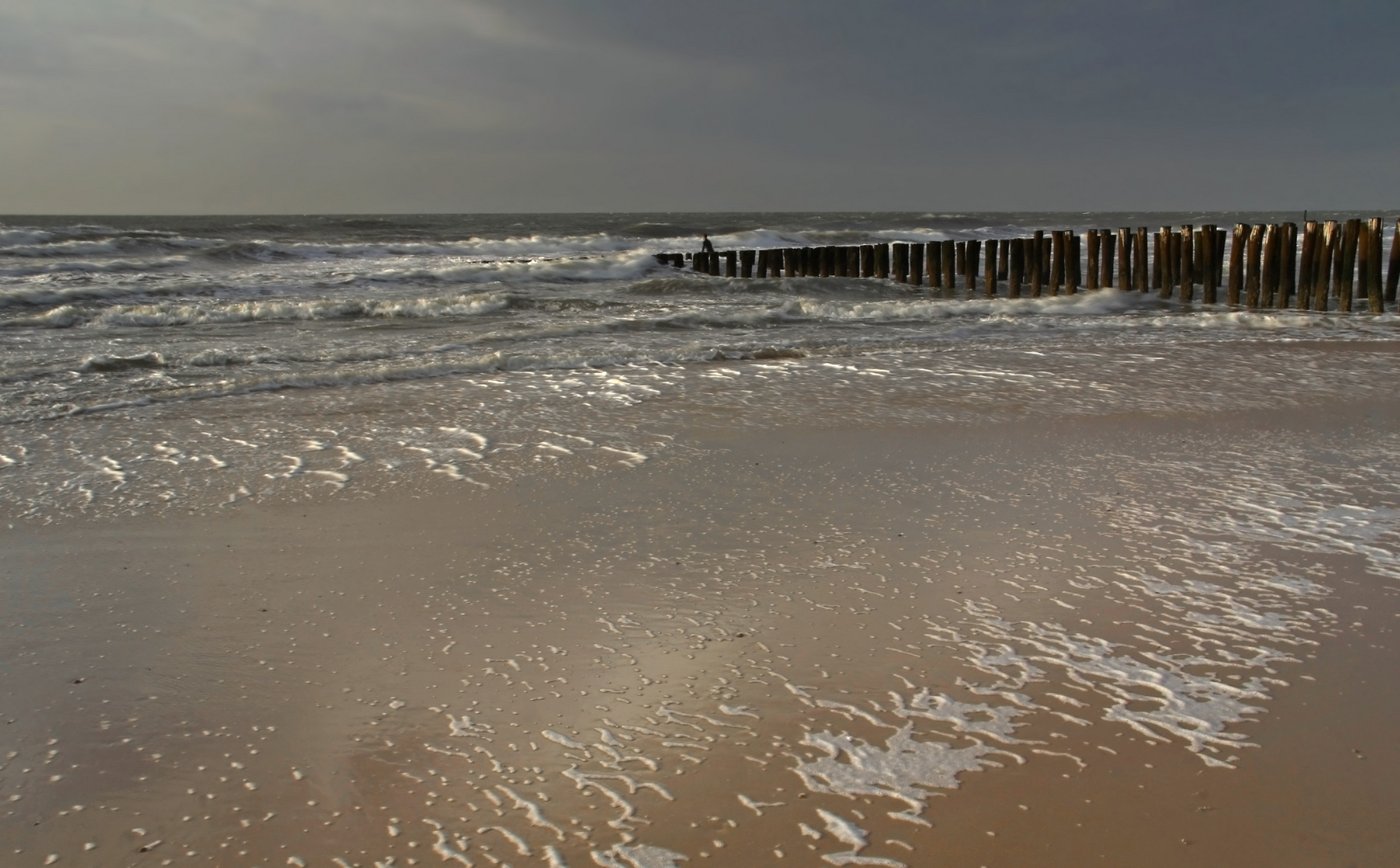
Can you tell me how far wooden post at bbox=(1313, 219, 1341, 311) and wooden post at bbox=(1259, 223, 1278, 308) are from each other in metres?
0.46

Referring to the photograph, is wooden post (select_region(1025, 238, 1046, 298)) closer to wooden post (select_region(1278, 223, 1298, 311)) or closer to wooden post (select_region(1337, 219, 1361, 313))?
wooden post (select_region(1278, 223, 1298, 311))

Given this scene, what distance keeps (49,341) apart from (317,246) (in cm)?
1785

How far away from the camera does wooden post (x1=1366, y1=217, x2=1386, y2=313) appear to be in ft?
38.8

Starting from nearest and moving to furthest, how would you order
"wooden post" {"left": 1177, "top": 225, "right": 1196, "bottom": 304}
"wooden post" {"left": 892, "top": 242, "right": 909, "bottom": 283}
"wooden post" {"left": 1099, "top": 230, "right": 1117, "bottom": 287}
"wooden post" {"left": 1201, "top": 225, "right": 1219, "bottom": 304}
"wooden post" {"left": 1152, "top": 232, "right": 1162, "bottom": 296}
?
"wooden post" {"left": 1201, "top": 225, "right": 1219, "bottom": 304} → "wooden post" {"left": 1177, "top": 225, "right": 1196, "bottom": 304} → "wooden post" {"left": 1152, "top": 232, "right": 1162, "bottom": 296} → "wooden post" {"left": 1099, "top": 230, "right": 1117, "bottom": 287} → "wooden post" {"left": 892, "top": 242, "right": 909, "bottom": 283}

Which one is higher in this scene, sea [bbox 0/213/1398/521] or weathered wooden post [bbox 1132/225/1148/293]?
weathered wooden post [bbox 1132/225/1148/293]

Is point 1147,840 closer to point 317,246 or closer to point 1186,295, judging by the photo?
point 1186,295

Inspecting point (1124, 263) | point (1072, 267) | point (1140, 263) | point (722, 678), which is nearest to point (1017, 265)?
point (1072, 267)

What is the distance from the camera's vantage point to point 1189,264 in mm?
13672

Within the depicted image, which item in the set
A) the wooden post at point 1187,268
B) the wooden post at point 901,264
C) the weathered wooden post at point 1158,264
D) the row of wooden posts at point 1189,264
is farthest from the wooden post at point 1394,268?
the wooden post at point 901,264

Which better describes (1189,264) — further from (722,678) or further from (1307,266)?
(722,678)

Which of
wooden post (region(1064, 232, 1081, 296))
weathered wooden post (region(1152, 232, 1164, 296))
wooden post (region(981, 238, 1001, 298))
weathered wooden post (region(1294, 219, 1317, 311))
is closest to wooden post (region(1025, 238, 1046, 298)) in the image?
wooden post (region(1064, 232, 1081, 296))

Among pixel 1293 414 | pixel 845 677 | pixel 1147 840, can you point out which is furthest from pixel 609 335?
pixel 1147 840

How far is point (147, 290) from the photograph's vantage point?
15.2m

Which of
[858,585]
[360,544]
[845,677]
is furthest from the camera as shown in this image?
[360,544]
